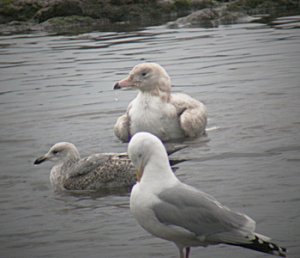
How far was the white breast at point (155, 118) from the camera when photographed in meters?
11.9

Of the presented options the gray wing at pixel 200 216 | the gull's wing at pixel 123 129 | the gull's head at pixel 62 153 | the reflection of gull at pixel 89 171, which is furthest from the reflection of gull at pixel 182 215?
the gull's wing at pixel 123 129

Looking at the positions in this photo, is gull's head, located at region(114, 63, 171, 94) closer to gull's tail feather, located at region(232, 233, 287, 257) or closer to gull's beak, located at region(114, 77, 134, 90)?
gull's beak, located at region(114, 77, 134, 90)

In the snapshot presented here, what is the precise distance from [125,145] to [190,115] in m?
1.08

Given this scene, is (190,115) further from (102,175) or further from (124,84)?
(102,175)

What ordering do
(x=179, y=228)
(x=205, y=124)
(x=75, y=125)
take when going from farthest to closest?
(x=75, y=125) < (x=205, y=124) < (x=179, y=228)

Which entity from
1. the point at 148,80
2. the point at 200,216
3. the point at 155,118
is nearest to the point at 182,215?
the point at 200,216

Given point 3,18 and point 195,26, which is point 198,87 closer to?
point 195,26

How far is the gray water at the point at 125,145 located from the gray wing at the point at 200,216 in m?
0.79

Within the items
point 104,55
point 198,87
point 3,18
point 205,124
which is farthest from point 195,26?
point 205,124

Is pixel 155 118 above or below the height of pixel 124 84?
below

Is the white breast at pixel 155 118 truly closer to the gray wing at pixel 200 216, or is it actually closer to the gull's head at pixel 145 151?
the gull's head at pixel 145 151

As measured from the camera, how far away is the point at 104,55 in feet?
73.2

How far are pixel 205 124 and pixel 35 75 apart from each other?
857cm

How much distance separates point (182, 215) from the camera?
665cm
